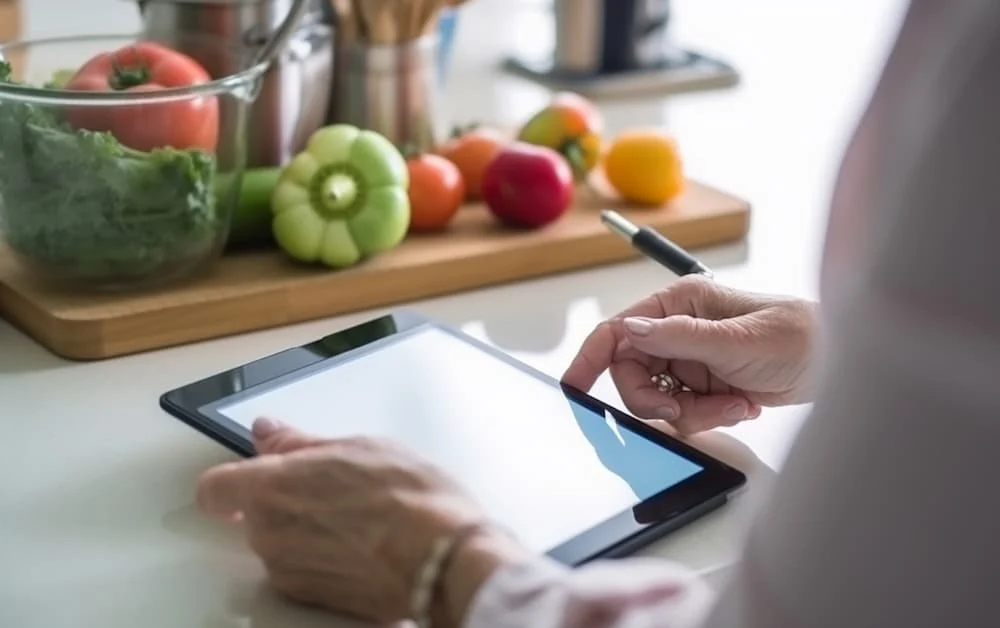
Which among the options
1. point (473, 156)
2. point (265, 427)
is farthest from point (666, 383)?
point (473, 156)

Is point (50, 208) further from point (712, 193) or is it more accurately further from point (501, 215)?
point (712, 193)

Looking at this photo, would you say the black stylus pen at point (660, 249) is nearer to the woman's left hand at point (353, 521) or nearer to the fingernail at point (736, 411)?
the fingernail at point (736, 411)

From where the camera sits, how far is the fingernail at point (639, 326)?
3.07ft

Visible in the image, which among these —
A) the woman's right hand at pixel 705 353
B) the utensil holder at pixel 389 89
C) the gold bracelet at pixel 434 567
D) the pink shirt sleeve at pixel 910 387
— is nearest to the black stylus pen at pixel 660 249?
the woman's right hand at pixel 705 353

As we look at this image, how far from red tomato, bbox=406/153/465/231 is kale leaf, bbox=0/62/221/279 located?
0.19 m

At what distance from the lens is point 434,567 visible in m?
0.70

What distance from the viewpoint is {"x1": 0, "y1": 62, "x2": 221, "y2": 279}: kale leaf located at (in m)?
1.04

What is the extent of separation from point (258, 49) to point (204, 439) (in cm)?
44

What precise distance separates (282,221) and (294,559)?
45 centimetres

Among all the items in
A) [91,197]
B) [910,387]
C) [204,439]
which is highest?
[910,387]

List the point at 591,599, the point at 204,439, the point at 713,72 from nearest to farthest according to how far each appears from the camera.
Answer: the point at 591,599 → the point at 204,439 → the point at 713,72

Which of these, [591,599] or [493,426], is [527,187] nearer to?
[493,426]

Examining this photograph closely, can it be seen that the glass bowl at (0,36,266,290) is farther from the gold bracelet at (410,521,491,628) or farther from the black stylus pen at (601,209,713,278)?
the gold bracelet at (410,521,491,628)

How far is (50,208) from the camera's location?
1.06 meters
